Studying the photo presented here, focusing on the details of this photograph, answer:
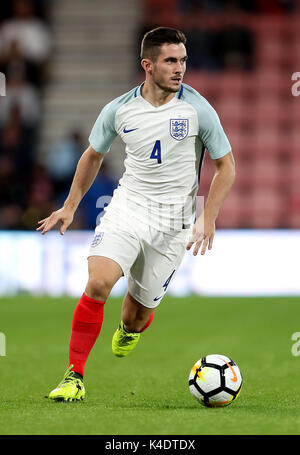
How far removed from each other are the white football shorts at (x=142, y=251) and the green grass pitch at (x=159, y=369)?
710 millimetres

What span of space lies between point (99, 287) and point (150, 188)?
2.63ft

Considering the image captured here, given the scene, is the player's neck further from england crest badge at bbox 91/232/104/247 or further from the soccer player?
england crest badge at bbox 91/232/104/247

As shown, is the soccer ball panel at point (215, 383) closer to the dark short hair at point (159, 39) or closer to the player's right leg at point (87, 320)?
Answer: the player's right leg at point (87, 320)

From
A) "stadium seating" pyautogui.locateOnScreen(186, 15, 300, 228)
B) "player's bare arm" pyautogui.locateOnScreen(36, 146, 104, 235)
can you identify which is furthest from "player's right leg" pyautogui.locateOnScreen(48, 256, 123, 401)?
"stadium seating" pyautogui.locateOnScreen(186, 15, 300, 228)

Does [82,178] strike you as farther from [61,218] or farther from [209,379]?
[209,379]

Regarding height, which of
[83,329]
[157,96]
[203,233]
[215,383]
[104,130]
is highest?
[157,96]

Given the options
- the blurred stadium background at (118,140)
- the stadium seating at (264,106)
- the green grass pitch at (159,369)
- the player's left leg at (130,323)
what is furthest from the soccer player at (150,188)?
the stadium seating at (264,106)

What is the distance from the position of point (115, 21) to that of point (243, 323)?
29.6ft

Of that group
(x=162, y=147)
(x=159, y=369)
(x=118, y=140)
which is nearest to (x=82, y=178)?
(x=162, y=147)

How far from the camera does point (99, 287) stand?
5711 mm

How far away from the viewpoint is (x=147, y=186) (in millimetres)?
6125

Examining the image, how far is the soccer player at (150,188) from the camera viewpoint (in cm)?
583

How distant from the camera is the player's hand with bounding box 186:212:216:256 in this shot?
5688mm
